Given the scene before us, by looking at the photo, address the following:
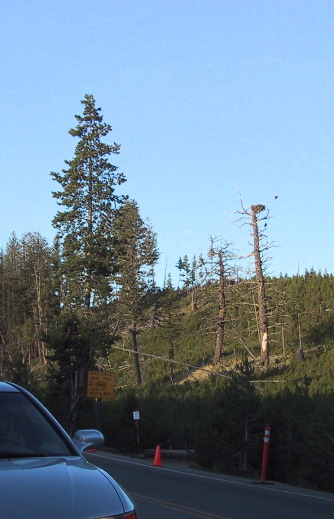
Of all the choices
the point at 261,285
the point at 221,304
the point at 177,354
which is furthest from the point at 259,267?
the point at 177,354

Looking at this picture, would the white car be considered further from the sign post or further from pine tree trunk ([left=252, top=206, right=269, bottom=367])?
pine tree trunk ([left=252, top=206, right=269, bottom=367])

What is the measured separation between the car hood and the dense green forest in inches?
557

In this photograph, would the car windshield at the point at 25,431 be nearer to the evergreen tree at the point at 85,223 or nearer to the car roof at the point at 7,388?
the car roof at the point at 7,388

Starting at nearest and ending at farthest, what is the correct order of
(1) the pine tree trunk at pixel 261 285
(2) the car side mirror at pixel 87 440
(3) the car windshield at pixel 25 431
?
1. (3) the car windshield at pixel 25 431
2. (2) the car side mirror at pixel 87 440
3. (1) the pine tree trunk at pixel 261 285

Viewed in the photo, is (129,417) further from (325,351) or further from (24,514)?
(24,514)

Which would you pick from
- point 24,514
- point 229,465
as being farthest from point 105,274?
point 24,514

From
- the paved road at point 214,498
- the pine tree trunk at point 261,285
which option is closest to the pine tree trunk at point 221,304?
the pine tree trunk at point 261,285

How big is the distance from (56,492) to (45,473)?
30 cm

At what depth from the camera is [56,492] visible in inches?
162

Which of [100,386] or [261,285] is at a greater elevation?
[261,285]

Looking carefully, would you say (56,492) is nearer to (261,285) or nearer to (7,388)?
(7,388)

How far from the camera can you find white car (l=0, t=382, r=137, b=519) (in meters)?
3.96

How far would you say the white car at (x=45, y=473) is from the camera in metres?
3.96

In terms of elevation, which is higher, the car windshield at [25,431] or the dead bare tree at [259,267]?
the dead bare tree at [259,267]
